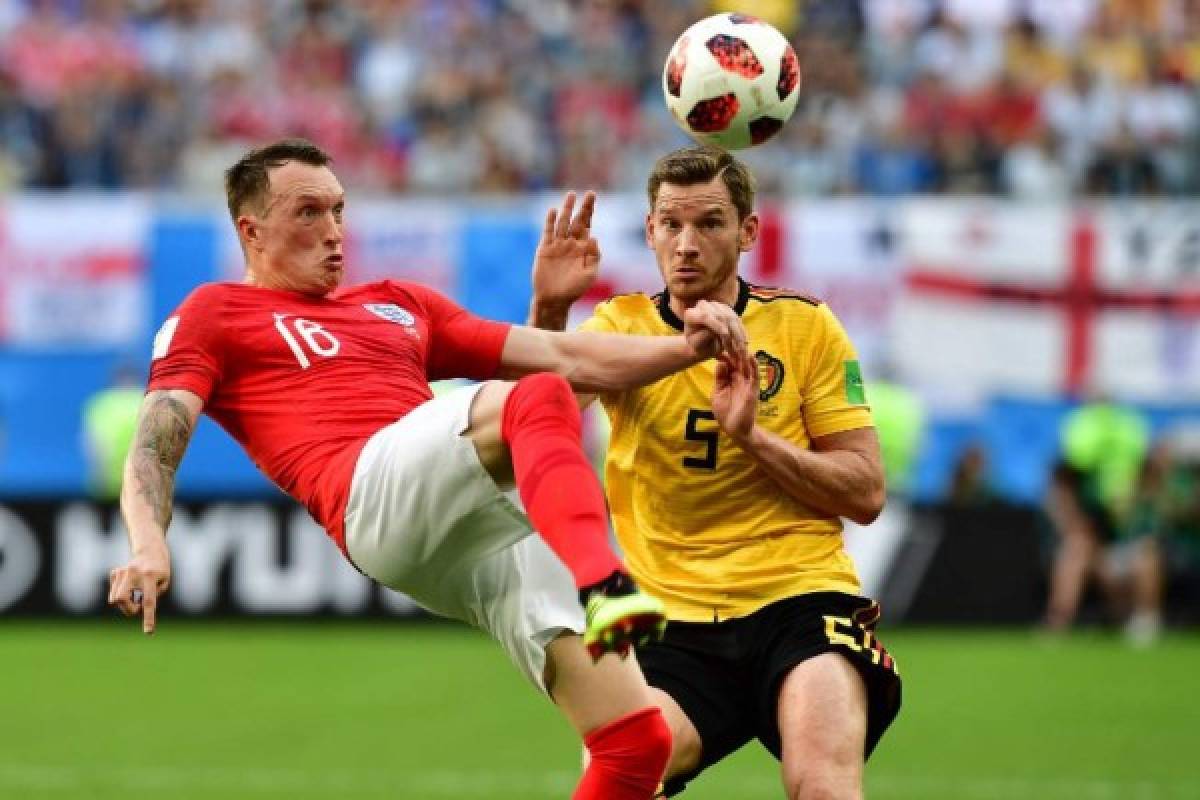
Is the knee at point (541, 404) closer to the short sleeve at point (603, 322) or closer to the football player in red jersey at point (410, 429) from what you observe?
the football player in red jersey at point (410, 429)

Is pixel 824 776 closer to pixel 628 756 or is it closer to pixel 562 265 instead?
pixel 628 756

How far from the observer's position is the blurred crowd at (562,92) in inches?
778

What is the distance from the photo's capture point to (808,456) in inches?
260

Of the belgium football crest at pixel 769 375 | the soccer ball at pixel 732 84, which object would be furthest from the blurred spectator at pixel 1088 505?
the belgium football crest at pixel 769 375

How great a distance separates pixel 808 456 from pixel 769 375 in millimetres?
317

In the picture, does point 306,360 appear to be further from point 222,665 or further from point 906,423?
point 906,423

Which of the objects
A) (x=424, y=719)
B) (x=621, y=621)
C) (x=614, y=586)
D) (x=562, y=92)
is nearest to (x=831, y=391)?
(x=614, y=586)

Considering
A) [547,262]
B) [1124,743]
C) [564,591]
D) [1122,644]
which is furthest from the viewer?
[1122,644]

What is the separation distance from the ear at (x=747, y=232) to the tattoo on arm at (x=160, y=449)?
1686mm

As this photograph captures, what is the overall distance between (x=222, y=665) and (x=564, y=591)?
Answer: 9.55 metres

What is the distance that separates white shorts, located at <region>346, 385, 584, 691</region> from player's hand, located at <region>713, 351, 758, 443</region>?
0.62 metres

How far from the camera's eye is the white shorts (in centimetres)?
607

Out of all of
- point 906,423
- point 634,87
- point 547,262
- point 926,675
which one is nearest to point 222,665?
point 926,675

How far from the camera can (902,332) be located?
18.5 meters
